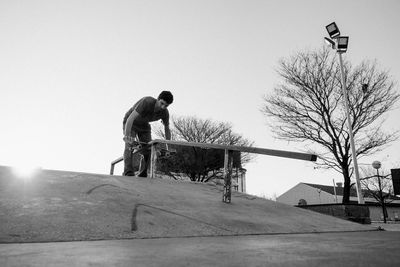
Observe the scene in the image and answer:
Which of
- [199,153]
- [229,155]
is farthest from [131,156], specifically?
[199,153]

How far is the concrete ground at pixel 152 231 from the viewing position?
4.07 ft

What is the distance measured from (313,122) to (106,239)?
12517 mm

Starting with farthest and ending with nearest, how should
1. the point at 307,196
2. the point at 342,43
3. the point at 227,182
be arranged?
the point at 307,196 → the point at 342,43 → the point at 227,182

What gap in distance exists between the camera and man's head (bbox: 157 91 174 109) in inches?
203

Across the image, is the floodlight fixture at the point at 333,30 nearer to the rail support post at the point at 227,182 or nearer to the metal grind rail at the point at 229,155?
the metal grind rail at the point at 229,155

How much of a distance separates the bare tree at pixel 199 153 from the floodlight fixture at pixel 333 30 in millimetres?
13631

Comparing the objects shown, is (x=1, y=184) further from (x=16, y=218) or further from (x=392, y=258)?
(x=392, y=258)

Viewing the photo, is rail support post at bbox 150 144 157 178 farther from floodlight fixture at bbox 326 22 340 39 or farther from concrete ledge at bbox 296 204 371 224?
floodlight fixture at bbox 326 22 340 39

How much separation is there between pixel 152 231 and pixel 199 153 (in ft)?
73.4

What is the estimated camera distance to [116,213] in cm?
261

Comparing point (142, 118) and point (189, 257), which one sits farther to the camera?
point (142, 118)

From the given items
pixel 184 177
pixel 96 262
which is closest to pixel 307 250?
pixel 96 262

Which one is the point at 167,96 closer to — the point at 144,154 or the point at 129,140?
the point at 129,140

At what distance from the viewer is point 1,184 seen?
3.11 m
